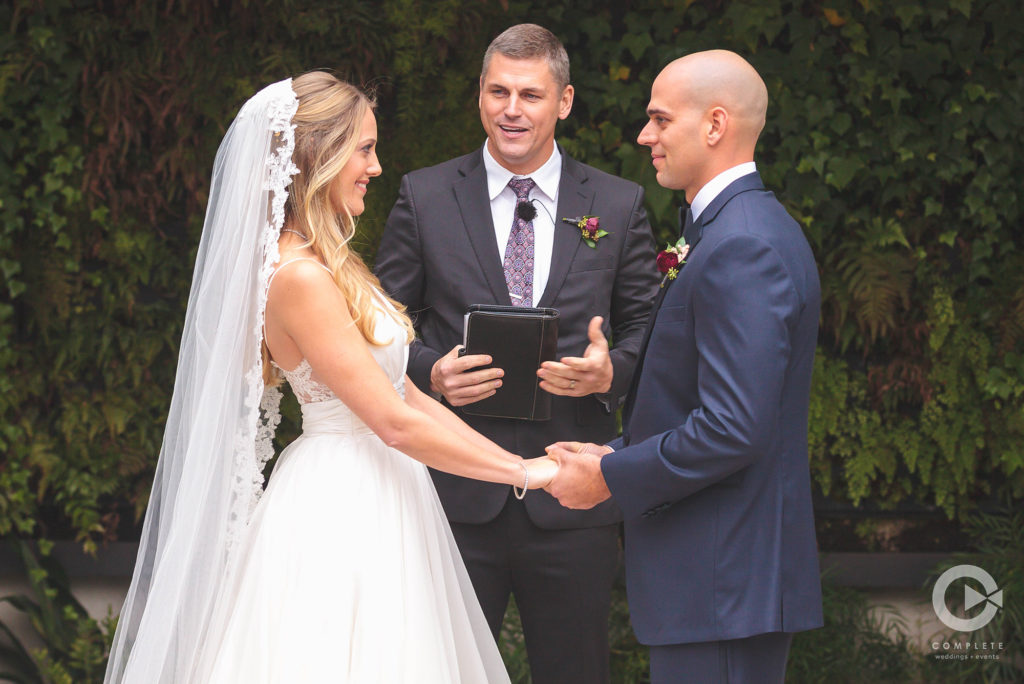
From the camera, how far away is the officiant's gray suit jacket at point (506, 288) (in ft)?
10.0

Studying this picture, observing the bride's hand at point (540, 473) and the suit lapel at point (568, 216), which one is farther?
the suit lapel at point (568, 216)

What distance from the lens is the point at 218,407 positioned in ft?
8.11

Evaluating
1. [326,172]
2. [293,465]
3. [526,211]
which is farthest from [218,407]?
[526,211]

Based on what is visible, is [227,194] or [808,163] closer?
[227,194]

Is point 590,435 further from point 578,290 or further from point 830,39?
point 830,39

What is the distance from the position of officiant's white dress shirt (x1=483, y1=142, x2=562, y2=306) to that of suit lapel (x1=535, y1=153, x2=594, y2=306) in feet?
0.09

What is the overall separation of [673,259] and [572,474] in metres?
0.62

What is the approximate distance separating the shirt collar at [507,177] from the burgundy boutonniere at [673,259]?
0.79 m

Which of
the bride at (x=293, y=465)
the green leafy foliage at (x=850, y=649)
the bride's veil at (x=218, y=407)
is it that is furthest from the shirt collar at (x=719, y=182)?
the green leafy foliage at (x=850, y=649)

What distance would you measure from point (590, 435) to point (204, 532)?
1.20 metres

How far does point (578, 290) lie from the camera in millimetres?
3094

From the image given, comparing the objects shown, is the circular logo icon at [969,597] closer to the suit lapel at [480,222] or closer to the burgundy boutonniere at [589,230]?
the burgundy boutonniere at [589,230]

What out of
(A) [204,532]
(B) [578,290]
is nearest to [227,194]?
(A) [204,532]

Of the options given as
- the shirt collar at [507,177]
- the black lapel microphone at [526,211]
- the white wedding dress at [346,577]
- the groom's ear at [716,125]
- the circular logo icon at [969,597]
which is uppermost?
the groom's ear at [716,125]
